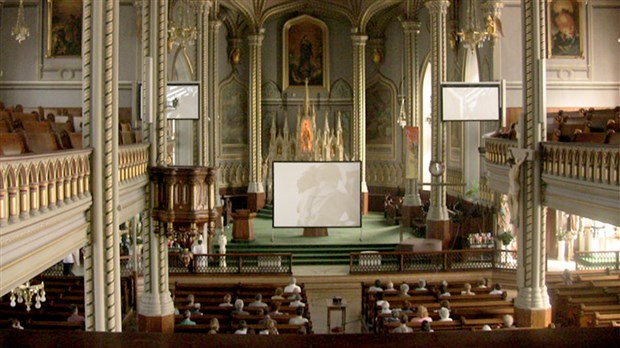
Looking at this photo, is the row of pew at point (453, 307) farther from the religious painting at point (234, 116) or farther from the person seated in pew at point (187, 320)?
the religious painting at point (234, 116)

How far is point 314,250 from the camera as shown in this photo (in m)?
22.2

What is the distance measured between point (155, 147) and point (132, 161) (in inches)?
70.5

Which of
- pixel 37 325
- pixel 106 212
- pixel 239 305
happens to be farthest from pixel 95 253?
pixel 239 305

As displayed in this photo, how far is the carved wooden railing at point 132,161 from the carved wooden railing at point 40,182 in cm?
194

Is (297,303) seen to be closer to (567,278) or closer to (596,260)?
(567,278)

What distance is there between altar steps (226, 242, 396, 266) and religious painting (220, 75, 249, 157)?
9.49 m

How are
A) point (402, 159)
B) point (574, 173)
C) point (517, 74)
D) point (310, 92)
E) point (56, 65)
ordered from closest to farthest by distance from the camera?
point (574, 173)
point (517, 74)
point (56, 65)
point (402, 159)
point (310, 92)

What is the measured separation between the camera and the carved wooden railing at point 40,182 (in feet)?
23.3

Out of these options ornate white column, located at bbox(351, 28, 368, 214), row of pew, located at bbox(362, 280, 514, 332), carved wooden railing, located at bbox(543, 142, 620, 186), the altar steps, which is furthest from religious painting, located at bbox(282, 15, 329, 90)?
carved wooden railing, located at bbox(543, 142, 620, 186)

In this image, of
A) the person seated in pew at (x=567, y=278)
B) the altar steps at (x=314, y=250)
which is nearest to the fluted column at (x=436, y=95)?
the altar steps at (x=314, y=250)

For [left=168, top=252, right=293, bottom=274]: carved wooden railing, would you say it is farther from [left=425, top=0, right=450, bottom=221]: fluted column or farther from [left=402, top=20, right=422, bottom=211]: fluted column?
[left=402, top=20, right=422, bottom=211]: fluted column

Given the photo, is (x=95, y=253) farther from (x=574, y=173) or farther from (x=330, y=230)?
(x=330, y=230)

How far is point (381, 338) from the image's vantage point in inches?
76.9

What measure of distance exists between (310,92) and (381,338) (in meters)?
30.8
